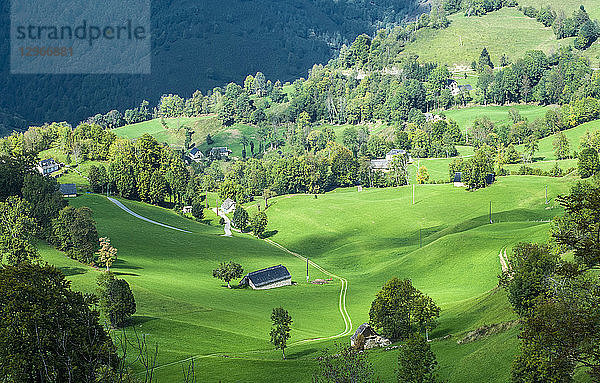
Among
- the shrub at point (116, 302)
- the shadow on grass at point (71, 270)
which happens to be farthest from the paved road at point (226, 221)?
the shrub at point (116, 302)

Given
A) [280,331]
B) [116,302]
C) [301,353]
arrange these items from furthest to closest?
[116,302] → [301,353] → [280,331]

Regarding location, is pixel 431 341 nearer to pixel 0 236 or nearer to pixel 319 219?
pixel 0 236

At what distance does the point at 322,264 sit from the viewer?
110750 millimetres

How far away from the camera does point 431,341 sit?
55.2m

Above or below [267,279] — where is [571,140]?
above

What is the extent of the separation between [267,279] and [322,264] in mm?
21230

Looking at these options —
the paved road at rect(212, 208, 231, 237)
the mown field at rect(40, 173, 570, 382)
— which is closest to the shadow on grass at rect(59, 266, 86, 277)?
the mown field at rect(40, 173, 570, 382)

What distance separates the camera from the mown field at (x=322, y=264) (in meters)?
53.7

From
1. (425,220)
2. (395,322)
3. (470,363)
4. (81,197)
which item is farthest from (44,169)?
(470,363)

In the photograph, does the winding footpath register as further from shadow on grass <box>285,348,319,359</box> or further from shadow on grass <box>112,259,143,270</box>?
shadow on grass <box>112,259,143,270</box>

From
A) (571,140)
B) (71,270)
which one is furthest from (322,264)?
(571,140)

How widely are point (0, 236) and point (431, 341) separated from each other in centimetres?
5377

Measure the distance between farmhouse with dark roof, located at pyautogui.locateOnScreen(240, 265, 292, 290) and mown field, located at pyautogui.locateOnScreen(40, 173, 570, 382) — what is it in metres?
2.42

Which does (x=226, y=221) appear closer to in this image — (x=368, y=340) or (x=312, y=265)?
(x=312, y=265)
